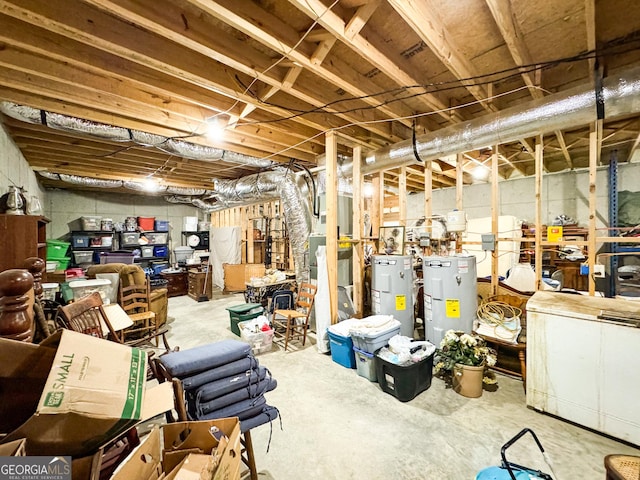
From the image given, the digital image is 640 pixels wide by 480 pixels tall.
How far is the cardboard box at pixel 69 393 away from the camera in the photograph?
2.45 feet

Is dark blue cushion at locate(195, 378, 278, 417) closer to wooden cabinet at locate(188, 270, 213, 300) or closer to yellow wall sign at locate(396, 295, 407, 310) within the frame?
yellow wall sign at locate(396, 295, 407, 310)

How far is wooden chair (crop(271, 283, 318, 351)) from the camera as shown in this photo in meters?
3.57

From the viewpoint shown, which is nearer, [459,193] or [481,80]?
[481,80]

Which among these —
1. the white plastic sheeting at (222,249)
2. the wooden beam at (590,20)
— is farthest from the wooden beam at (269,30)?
the white plastic sheeting at (222,249)

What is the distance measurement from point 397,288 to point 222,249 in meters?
5.43

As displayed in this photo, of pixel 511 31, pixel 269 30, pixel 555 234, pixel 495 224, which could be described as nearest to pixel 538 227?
pixel 555 234

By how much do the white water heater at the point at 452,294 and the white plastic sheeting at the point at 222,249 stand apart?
5413mm

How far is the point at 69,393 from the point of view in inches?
29.7

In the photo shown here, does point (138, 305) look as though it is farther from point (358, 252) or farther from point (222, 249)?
point (222, 249)

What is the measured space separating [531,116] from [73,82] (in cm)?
412

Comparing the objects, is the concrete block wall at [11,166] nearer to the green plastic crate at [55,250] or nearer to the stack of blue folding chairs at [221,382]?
the green plastic crate at [55,250]

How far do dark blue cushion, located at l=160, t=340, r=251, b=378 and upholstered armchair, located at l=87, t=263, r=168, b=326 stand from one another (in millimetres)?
2876

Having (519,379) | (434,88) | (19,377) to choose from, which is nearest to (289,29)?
(434,88)

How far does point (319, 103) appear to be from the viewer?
9.37 feet
